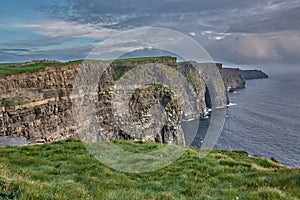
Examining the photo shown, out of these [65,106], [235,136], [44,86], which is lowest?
[235,136]

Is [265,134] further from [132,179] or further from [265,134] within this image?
[132,179]

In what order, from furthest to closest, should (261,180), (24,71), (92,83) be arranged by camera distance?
(92,83), (24,71), (261,180)

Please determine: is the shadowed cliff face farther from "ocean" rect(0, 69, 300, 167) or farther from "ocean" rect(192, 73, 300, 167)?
"ocean" rect(0, 69, 300, 167)

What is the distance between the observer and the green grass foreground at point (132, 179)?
378 inches

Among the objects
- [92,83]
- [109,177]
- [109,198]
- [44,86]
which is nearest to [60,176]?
[109,177]

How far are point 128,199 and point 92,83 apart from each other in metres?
105

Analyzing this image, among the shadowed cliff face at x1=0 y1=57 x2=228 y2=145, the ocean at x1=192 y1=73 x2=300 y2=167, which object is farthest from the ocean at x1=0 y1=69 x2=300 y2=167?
the shadowed cliff face at x1=0 y1=57 x2=228 y2=145

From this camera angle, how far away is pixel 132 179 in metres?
14.5

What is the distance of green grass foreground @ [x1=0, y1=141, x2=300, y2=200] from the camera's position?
959 centimetres

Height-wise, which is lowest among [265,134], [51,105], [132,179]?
[265,134]

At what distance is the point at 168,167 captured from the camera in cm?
1692

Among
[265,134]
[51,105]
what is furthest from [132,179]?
[265,134]

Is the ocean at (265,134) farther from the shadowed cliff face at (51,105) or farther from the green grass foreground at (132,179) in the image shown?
the green grass foreground at (132,179)

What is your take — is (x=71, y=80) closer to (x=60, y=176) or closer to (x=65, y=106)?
(x=65, y=106)
